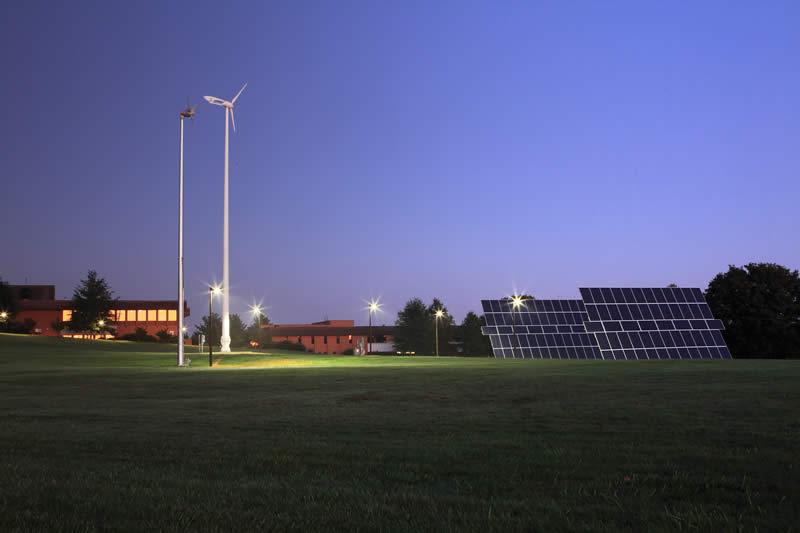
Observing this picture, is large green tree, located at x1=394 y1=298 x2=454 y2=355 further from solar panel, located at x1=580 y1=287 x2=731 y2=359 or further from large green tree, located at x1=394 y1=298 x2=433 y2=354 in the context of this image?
solar panel, located at x1=580 y1=287 x2=731 y2=359

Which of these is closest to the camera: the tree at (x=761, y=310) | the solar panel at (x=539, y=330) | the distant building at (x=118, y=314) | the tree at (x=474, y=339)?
the solar panel at (x=539, y=330)

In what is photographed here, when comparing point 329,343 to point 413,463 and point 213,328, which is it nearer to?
point 213,328

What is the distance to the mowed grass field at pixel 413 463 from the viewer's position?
21.9 ft

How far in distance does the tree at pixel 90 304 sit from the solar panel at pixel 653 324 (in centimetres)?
7999

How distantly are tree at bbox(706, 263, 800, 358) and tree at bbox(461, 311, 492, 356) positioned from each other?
39.2 metres

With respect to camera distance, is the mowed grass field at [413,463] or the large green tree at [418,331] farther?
the large green tree at [418,331]

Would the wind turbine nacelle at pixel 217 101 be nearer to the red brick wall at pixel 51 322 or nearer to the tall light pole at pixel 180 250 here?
the tall light pole at pixel 180 250

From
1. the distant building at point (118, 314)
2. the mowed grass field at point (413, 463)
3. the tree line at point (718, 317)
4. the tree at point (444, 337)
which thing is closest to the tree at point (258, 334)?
the tree line at point (718, 317)

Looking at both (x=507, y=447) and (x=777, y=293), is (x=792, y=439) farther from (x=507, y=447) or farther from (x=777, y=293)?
(x=777, y=293)

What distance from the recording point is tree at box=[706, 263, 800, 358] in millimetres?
87750

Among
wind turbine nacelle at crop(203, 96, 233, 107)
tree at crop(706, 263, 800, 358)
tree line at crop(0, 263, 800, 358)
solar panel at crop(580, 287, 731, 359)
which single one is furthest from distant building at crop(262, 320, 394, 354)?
wind turbine nacelle at crop(203, 96, 233, 107)

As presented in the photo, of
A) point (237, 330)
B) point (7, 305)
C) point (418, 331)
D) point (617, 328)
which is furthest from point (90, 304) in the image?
point (617, 328)

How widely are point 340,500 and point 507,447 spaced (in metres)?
4.37

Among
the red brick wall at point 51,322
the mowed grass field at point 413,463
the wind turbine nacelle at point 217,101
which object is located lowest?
the mowed grass field at point 413,463
